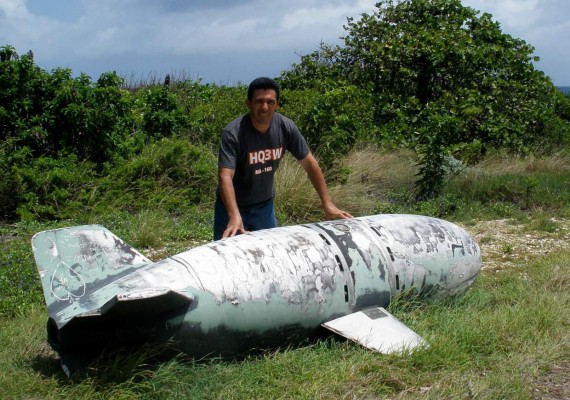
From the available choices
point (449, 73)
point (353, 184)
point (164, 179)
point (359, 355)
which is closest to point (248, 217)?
point (359, 355)

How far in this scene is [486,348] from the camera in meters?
5.12

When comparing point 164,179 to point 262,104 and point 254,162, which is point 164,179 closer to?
point 254,162

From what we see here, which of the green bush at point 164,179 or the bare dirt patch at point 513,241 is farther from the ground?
the green bush at point 164,179

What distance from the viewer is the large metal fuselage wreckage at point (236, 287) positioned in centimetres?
454

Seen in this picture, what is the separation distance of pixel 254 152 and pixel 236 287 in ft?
4.40

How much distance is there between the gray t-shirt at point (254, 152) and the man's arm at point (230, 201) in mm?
79

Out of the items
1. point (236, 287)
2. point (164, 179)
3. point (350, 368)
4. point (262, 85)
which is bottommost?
point (350, 368)

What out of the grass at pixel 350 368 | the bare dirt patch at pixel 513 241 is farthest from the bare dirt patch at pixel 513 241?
the grass at pixel 350 368

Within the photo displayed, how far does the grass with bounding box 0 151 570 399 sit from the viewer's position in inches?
175

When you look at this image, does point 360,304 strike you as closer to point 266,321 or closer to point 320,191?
point 266,321

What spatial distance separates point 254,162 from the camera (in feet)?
19.2

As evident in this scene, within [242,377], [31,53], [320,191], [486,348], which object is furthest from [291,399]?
[31,53]

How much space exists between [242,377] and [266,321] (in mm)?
458

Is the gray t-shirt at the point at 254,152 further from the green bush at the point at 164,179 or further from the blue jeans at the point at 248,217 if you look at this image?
the green bush at the point at 164,179
